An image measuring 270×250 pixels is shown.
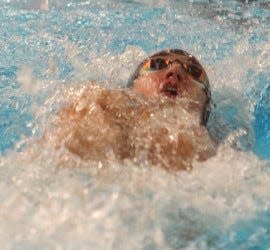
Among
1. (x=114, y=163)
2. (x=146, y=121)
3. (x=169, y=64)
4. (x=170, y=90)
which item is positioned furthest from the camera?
(x=169, y=64)

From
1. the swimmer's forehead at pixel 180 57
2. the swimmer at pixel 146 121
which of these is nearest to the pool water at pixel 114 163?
the swimmer at pixel 146 121

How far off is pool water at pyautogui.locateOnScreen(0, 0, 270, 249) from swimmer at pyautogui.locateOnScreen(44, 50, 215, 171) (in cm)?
10

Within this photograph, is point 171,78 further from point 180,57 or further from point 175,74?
point 180,57

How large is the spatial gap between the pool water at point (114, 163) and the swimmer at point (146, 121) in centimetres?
10

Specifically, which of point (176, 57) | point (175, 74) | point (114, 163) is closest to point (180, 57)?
point (176, 57)

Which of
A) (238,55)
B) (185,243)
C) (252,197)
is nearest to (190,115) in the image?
(252,197)

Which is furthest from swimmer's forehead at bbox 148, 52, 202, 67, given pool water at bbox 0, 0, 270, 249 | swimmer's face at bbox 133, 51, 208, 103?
pool water at bbox 0, 0, 270, 249

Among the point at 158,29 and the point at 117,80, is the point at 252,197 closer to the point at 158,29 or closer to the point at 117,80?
the point at 117,80

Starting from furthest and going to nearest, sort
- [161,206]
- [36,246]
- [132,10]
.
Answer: [132,10], [161,206], [36,246]

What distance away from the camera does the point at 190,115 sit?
2.70 metres

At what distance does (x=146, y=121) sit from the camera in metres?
2.62

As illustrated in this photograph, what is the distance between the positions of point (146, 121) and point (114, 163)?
357 millimetres

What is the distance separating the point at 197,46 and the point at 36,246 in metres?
3.28

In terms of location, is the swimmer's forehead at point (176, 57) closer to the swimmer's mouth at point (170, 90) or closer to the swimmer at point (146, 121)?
the swimmer at point (146, 121)
